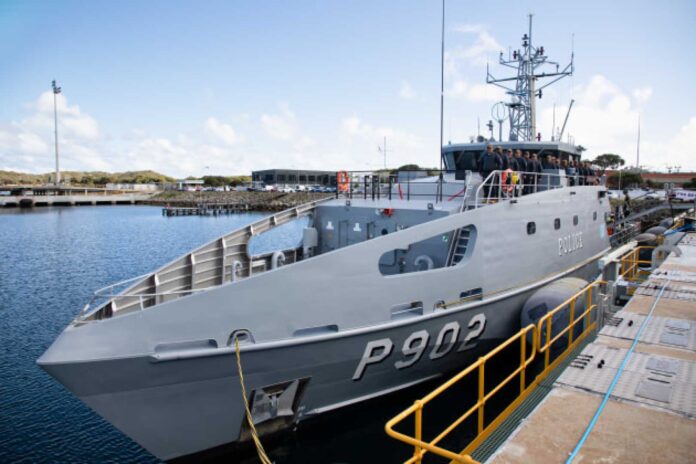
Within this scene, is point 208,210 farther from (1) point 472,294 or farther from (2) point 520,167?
(1) point 472,294

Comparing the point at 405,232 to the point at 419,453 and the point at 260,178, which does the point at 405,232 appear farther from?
the point at 260,178

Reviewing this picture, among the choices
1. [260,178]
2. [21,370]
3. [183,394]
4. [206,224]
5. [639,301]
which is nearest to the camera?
[183,394]

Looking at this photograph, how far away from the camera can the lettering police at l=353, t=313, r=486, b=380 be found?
23.2 feet

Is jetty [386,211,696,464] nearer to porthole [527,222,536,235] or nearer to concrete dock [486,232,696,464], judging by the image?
concrete dock [486,232,696,464]

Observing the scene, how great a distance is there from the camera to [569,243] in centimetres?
1135

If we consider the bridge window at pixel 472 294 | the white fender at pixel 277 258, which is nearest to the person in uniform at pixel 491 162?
the bridge window at pixel 472 294

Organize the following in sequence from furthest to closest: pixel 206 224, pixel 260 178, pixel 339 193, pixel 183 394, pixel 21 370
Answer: pixel 260 178 → pixel 206 224 → pixel 339 193 → pixel 21 370 → pixel 183 394

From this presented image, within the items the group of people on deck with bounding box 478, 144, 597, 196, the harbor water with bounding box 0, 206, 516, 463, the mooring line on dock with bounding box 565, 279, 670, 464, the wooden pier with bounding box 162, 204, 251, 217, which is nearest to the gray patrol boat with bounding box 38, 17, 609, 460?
the group of people on deck with bounding box 478, 144, 597, 196

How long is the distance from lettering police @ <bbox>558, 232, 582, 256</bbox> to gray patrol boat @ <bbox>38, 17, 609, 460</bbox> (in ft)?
0.31

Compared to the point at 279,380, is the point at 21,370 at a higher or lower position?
lower

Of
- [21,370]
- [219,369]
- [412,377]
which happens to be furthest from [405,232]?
[21,370]

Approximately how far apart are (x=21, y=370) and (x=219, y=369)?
26.4ft

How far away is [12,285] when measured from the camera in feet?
65.1

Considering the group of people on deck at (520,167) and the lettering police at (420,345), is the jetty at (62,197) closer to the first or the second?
the group of people on deck at (520,167)
